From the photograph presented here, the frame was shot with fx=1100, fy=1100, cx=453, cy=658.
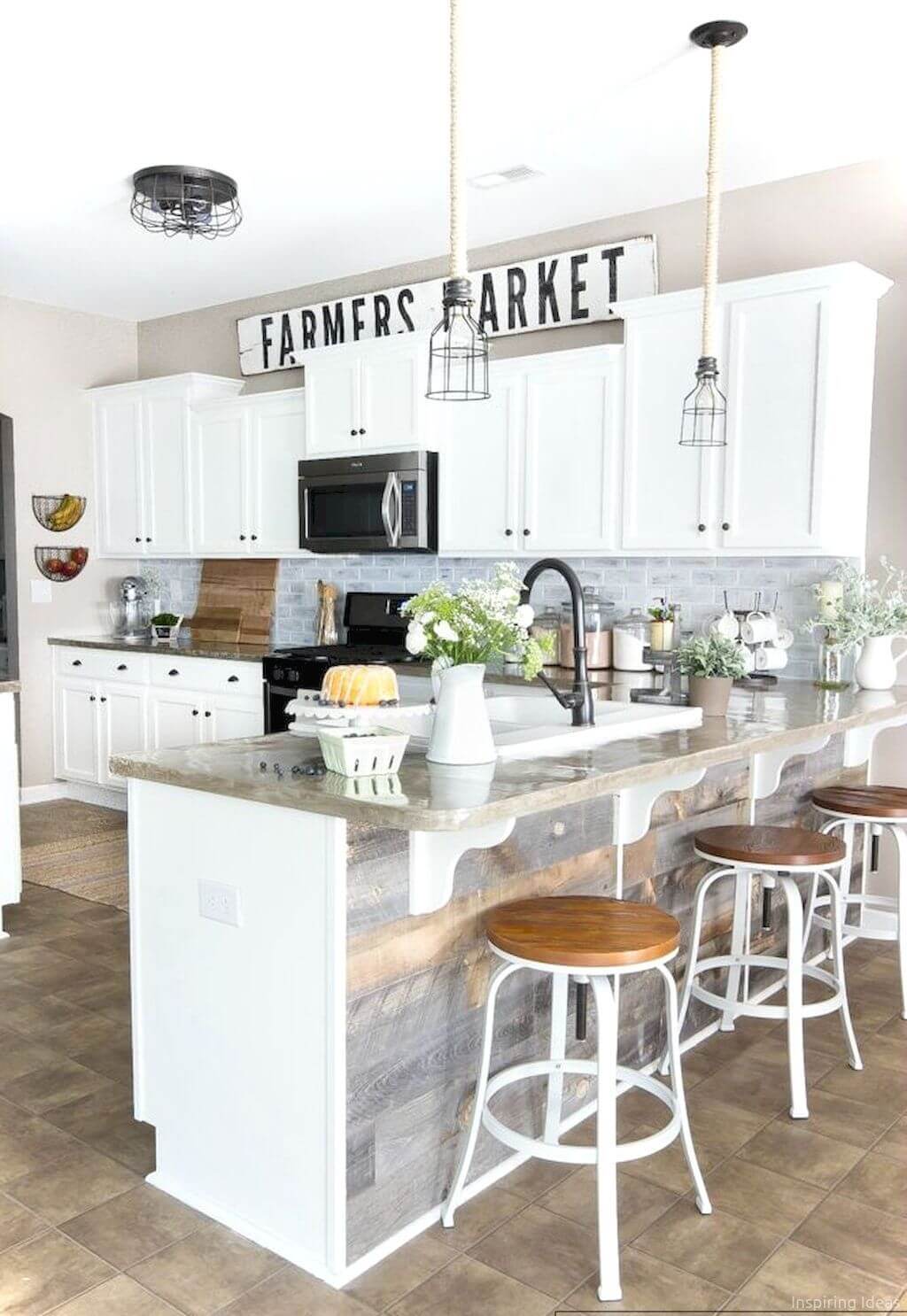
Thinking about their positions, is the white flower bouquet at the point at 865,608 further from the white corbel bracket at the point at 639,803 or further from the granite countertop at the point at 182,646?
the granite countertop at the point at 182,646

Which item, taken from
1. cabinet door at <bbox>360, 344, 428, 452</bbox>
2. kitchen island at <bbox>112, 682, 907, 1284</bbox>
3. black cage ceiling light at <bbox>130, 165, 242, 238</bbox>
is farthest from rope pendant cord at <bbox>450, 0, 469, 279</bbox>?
cabinet door at <bbox>360, 344, 428, 452</bbox>

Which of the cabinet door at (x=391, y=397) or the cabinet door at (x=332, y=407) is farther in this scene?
the cabinet door at (x=332, y=407)

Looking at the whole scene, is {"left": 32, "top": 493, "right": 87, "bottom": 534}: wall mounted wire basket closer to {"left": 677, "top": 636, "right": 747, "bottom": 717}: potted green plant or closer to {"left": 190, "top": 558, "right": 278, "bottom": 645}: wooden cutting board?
{"left": 190, "top": 558, "right": 278, "bottom": 645}: wooden cutting board

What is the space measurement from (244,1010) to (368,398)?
3426mm

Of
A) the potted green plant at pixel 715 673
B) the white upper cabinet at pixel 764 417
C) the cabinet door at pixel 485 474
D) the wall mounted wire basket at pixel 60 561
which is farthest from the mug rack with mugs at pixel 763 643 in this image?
the wall mounted wire basket at pixel 60 561

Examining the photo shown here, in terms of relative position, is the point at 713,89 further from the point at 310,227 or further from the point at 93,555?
the point at 93,555

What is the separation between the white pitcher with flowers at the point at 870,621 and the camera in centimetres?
379

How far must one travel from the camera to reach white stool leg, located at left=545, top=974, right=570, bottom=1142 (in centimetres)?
248

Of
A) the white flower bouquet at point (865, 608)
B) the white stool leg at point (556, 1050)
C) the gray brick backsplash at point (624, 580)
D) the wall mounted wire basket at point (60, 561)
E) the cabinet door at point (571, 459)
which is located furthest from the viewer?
the wall mounted wire basket at point (60, 561)

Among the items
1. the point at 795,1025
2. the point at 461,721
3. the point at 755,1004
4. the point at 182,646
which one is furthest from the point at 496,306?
the point at 795,1025

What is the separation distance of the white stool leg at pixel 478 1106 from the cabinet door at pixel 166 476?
173 inches

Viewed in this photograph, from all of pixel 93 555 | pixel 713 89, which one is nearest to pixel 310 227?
pixel 713 89

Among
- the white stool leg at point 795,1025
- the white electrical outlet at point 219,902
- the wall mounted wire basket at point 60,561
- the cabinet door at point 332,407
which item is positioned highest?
the cabinet door at point 332,407

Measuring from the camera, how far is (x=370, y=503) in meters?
5.05
